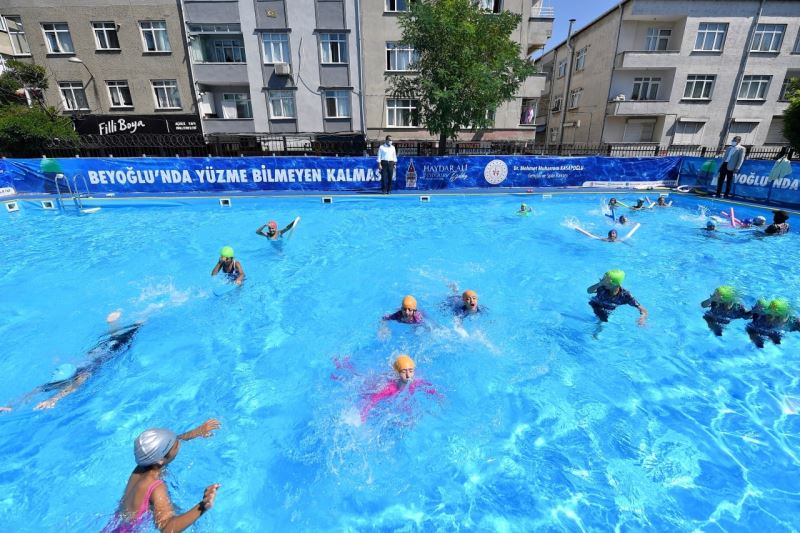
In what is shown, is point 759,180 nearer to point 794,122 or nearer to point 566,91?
point 794,122

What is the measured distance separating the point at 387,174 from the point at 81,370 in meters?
14.2

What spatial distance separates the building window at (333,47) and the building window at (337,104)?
2076 mm

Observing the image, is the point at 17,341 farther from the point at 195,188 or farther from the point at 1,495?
the point at 195,188

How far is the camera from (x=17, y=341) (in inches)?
277

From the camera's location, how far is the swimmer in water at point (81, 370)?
18.1 feet

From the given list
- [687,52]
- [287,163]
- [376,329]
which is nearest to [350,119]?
[287,163]

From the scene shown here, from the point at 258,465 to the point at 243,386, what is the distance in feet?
5.21

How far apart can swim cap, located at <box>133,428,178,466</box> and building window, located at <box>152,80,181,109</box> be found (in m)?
29.5

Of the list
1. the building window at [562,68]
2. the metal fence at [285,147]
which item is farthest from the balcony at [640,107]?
the building window at [562,68]

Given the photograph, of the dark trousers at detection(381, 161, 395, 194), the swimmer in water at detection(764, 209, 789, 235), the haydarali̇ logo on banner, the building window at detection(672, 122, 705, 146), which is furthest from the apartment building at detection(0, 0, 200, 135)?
the building window at detection(672, 122, 705, 146)

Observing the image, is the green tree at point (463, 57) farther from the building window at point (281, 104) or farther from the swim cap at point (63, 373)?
the swim cap at point (63, 373)

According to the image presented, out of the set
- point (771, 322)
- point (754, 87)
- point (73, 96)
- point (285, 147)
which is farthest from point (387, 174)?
point (754, 87)

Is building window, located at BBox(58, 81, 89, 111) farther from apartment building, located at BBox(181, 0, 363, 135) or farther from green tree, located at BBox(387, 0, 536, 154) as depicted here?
green tree, located at BBox(387, 0, 536, 154)

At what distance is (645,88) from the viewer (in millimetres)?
30562
